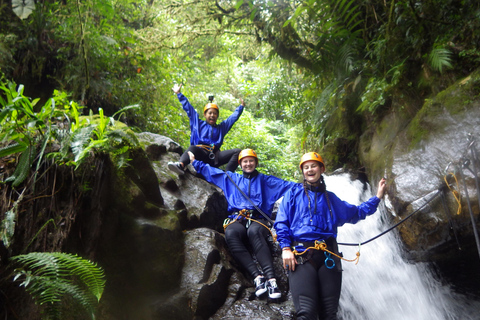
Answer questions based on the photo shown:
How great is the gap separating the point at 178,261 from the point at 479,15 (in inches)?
211

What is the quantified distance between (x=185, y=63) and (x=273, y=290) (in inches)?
326

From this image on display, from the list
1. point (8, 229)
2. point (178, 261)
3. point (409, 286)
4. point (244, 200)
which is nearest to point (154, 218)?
point (178, 261)

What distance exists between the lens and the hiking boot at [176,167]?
5770 millimetres

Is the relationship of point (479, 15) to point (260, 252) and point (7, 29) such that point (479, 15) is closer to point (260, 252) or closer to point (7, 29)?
point (260, 252)

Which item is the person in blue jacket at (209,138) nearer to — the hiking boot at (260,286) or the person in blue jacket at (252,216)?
the person in blue jacket at (252,216)

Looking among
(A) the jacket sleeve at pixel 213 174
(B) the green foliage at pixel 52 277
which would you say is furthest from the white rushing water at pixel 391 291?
(B) the green foliage at pixel 52 277

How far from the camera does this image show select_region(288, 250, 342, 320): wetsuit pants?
3.37m

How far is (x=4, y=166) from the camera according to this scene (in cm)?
283

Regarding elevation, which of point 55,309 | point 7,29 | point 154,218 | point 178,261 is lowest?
point 55,309

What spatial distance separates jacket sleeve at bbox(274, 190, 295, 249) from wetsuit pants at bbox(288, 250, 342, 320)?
0.30 m

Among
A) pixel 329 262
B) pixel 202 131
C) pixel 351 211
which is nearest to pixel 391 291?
pixel 351 211

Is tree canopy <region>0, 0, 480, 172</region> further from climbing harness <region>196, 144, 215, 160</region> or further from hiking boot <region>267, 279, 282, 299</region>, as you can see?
hiking boot <region>267, 279, 282, 299</region>

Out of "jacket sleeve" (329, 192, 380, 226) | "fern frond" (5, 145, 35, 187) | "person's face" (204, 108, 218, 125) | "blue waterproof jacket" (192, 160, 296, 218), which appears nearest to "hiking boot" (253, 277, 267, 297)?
"blue waterproof jacket" (192, 160, 296, 218)

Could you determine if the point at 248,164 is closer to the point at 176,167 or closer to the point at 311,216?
the point at 176,167
